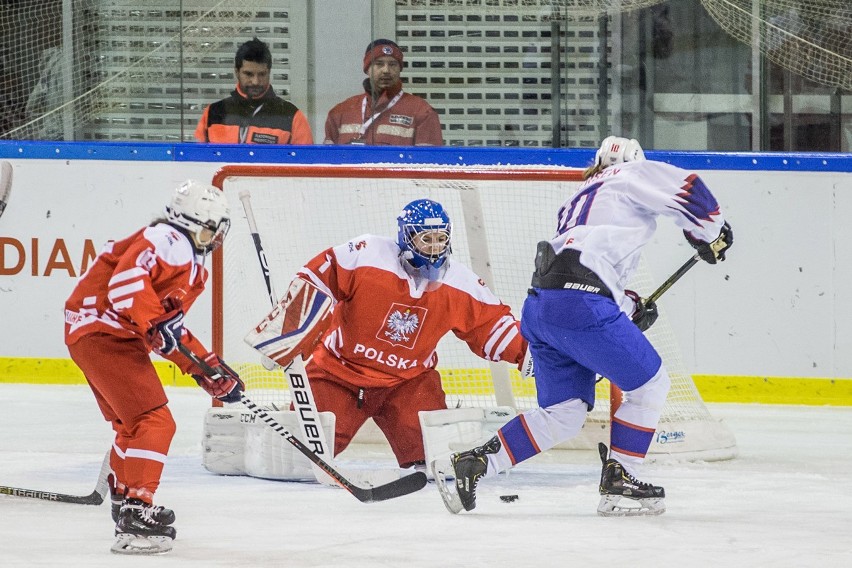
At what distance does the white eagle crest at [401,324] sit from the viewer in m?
4.15

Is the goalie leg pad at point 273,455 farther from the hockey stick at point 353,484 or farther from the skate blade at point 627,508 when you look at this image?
the skate blade at point 627,508

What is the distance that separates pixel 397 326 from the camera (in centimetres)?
417

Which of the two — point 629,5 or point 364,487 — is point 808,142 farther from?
point 364,487

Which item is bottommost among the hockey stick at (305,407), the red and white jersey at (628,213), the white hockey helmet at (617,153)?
the hockey stick at (305,407)

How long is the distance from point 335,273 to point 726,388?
2.16 meters

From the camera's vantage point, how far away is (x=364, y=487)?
13.0 ft

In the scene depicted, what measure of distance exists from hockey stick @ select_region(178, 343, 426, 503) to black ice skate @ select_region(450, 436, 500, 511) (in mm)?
273

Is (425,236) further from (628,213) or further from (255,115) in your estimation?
(255,115)

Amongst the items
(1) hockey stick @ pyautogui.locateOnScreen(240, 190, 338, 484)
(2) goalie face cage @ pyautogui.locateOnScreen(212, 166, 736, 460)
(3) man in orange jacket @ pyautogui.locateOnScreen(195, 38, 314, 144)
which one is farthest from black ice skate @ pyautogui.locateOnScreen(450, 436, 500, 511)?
(3) man in orange jacket @ pyautogui.locateOnScreen(195, 38, 314, 144)

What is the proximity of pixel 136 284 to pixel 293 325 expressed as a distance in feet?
2.58

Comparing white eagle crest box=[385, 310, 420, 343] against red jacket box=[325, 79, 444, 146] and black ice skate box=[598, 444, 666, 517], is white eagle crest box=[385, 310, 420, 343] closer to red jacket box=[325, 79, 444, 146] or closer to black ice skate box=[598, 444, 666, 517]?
black ice skate box=[598, 444, 666, 517]

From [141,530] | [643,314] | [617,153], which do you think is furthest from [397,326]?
[141,530]

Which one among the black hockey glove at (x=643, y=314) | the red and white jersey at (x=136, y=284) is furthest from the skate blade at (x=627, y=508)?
the red and white jersey at (x=136, y=284)

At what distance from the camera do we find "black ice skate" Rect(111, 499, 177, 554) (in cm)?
328
